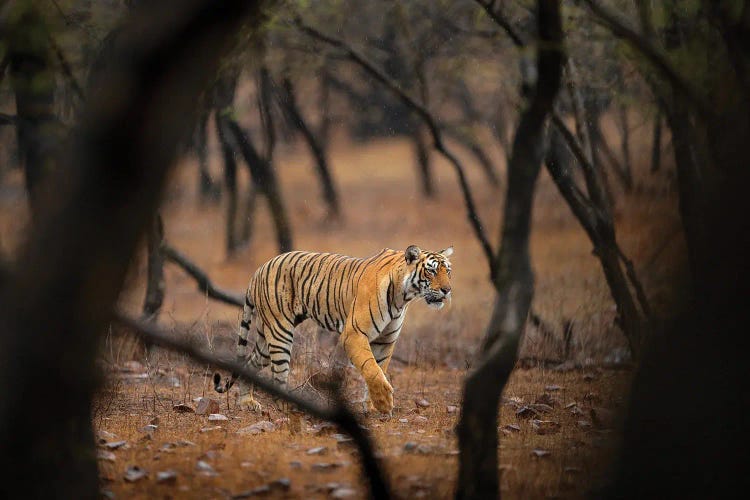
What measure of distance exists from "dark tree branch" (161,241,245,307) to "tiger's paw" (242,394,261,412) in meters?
3.50

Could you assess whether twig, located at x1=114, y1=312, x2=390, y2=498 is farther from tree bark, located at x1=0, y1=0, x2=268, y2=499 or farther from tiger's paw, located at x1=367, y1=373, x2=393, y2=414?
tiger's paw, located at x1=367, y1=373, x2=393, y2=414

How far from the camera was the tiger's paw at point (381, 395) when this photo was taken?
332 inches

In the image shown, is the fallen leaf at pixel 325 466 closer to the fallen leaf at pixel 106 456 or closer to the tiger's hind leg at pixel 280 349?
the fallen leaf at pixel 106 456

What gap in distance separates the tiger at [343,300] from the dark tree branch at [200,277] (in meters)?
2.15

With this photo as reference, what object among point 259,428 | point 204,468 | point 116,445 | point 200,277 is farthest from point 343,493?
point 200,277

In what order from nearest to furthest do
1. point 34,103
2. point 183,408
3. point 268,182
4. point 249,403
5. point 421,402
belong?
1. point 183,408
2. point 249,403
3. point 421,402
4. point 34,103
5. point 268,182

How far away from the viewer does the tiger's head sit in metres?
9.34

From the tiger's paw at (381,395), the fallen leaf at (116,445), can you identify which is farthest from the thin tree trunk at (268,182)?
the fallen leaf at (116,445)

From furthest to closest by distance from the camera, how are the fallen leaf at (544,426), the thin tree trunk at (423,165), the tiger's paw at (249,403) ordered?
the thin tree trunk at (423,165), the tiger's paw at (249,403), the fallen leaf at (544,426)

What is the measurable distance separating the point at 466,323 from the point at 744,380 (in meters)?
9.91

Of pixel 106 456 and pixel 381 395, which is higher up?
pixel 381 395

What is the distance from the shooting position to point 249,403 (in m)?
8.68

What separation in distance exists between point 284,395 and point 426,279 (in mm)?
5193

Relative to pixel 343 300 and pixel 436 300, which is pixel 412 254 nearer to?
pixel 436 300
